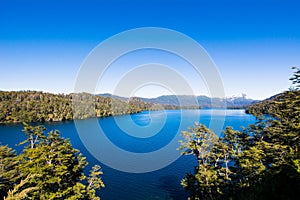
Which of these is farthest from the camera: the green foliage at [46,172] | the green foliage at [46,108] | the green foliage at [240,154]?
the green foliage at [46,108]

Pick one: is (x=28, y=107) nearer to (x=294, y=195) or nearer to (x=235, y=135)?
(x=235, y=135)

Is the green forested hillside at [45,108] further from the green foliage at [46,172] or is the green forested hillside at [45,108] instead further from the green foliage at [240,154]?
the green foliage at [240,154]

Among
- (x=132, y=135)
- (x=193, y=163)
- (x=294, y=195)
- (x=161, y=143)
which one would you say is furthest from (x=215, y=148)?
(x=132, y=135)

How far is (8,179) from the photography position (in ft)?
58.4

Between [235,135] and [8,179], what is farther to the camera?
[235,135]

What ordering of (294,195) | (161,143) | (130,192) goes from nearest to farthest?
(294,195), (130,192), (161,143)

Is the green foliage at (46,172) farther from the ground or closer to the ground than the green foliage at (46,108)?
closer to the ground


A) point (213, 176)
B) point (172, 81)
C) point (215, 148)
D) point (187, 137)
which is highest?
point (172, 81)

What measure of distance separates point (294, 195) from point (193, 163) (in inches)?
1196

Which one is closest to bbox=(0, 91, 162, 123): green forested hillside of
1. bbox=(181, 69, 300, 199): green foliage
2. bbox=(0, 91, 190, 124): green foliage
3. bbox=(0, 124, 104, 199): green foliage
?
bbox=(0, 91, 190, 124): green foliage

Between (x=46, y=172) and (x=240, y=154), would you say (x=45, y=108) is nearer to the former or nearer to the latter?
(x=46, y=172)

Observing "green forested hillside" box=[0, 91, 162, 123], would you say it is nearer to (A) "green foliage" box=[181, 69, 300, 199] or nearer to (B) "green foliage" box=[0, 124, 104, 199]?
(B) "green foliage" box=[0, 124, 104, 199]

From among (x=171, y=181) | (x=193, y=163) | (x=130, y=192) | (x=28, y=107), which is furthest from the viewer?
(x=28, y=107)

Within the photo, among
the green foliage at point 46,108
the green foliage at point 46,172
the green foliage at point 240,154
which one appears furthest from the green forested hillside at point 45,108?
the green foliage at point 240,154
